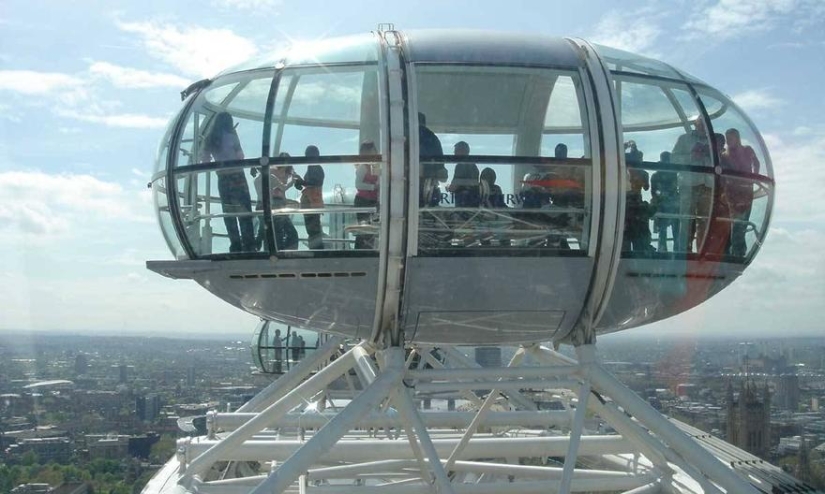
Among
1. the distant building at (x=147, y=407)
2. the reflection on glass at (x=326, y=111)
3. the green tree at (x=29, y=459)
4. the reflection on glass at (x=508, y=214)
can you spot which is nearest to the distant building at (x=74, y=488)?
the green tree at (x=29, y=459)

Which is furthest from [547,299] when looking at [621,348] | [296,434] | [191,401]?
[191,401]

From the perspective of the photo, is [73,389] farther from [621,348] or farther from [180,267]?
[180,267]

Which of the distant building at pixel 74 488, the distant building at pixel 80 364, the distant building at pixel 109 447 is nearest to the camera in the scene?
the distant building at pixel 74 488

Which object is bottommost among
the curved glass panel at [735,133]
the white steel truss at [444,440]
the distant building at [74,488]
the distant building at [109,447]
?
the distant building at [74,488]

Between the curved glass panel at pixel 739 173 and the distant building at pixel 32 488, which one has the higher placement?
the curved glass panel at pixel 739 173

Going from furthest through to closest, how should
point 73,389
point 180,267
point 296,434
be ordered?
point 73,389
point 296,434
point 180,267

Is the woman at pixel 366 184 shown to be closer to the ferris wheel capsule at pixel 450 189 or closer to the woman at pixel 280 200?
the ferris wheel capsule at pixel 450 189

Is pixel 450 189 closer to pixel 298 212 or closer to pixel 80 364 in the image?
pixel 298 212

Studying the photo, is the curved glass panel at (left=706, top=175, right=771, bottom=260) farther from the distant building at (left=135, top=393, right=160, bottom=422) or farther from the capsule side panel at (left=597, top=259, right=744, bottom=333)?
the distant building at (left=135, top=393, right=160, bottom=422)
